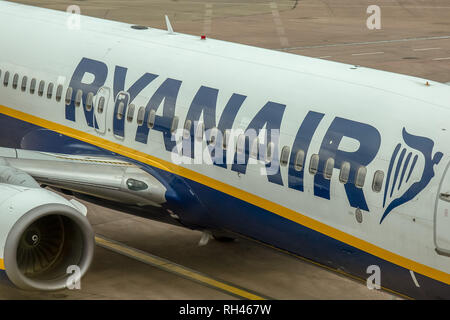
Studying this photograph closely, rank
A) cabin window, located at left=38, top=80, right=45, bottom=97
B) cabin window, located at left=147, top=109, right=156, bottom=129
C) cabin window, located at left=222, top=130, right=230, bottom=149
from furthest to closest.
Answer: cabin window, located at left=38, top=80, right=45, bottom=97, cabin window, located at left=147, top=109, right=156, bottom=129, cabin window, located at left=222, top=130, right=230, bottom=149

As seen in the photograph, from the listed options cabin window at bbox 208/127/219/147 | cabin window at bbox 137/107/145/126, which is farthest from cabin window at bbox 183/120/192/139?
cabin window at bbox 137/107/145/126

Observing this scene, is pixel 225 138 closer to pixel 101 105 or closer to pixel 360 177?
pixel 360 177

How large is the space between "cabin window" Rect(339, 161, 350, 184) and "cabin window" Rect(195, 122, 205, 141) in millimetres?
3011

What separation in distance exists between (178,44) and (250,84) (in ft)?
8.45

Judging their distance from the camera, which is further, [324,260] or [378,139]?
[324,260]

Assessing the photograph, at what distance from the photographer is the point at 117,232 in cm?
1842

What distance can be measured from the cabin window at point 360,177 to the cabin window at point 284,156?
4.38 ft

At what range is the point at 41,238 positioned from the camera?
13523 mm

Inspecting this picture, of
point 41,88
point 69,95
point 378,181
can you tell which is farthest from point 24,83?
point 378,181

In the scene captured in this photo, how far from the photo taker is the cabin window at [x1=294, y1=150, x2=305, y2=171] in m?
13.1

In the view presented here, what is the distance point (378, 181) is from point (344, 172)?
61 centimetres

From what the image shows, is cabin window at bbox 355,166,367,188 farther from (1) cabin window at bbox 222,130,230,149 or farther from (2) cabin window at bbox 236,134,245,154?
(1) cabin window at bbox 222,130,230,149
